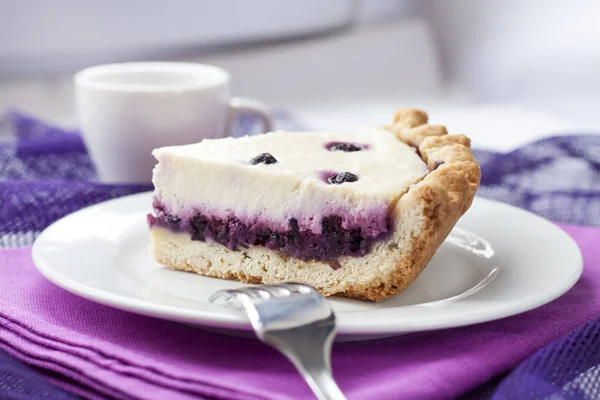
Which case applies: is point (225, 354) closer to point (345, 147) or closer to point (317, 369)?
point (317, 369)

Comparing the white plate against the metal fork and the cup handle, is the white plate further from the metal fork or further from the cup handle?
the cup handle

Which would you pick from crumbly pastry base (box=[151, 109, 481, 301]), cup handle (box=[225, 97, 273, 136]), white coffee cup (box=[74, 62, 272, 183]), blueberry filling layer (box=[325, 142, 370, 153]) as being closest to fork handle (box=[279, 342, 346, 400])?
crumbly pastry base (box=[151, 109, 481, 301])

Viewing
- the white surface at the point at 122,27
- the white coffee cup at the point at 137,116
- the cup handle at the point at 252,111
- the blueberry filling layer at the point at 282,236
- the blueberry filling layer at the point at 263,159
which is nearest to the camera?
the blueberry filling layer at the point at 282,236

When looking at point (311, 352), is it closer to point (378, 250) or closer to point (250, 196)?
point (378, 250)

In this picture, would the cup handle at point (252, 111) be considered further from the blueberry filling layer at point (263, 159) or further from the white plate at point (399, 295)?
the blueberry filling layer at point (263, 159)

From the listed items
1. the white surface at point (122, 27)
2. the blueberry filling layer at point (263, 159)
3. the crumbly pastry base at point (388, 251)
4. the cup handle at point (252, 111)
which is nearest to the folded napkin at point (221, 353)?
the crumbly pastry base at point (388, 251)

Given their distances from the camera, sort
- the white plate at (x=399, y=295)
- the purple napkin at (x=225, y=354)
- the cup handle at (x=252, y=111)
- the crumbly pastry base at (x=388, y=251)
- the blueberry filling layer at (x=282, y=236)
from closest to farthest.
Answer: the purple napkin at (x=225, y=354)
the white plate at (x=399, y=295)
the crumbly pastry base at (x=388, y=251)
the blueberry filling layer at (x=282, y=236)
the cup handle at (x=252, y=111)

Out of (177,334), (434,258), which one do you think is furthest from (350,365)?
(434,258)
